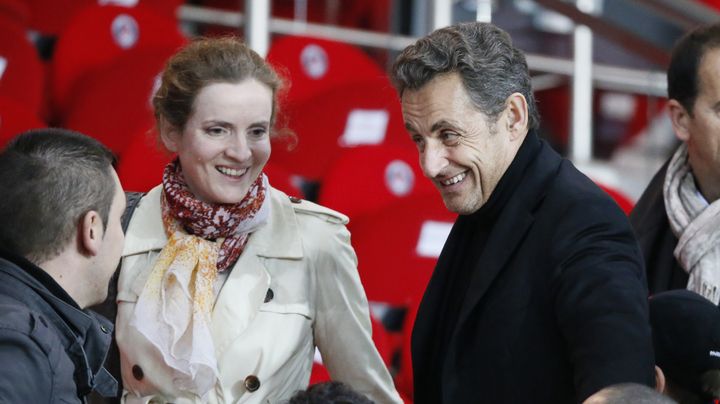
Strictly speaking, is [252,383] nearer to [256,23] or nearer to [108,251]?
[108,251]

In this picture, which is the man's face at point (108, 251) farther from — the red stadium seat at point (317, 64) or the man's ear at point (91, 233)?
the red stadium seat at point (317, 64)

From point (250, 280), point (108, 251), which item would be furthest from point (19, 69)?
point (108, 251)

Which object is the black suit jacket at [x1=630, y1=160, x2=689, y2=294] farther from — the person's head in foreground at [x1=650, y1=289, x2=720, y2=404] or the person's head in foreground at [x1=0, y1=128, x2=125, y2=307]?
the person's head in foreground at [x1=0, y1=128, x2=125, y2=307]

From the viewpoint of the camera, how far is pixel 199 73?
2.49 meters

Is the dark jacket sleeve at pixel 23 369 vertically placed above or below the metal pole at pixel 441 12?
below

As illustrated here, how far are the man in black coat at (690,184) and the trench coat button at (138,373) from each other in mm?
Result: 1018

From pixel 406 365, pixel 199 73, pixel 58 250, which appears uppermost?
pixel 199 73

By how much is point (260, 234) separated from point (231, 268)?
8 centimetres

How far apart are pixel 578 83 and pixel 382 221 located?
155 centimetres

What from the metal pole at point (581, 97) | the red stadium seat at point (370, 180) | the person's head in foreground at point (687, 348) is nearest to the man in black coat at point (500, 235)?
the person's head in foreground at point (687, 348)

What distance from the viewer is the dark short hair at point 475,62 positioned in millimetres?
2150

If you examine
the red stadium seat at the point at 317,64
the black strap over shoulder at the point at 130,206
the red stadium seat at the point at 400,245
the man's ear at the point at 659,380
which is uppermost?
the red stadium seat at the point at 317,64

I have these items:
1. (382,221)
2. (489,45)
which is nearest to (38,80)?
(382,221)

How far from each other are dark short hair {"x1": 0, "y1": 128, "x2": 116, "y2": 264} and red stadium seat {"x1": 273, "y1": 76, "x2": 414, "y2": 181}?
211 cm
